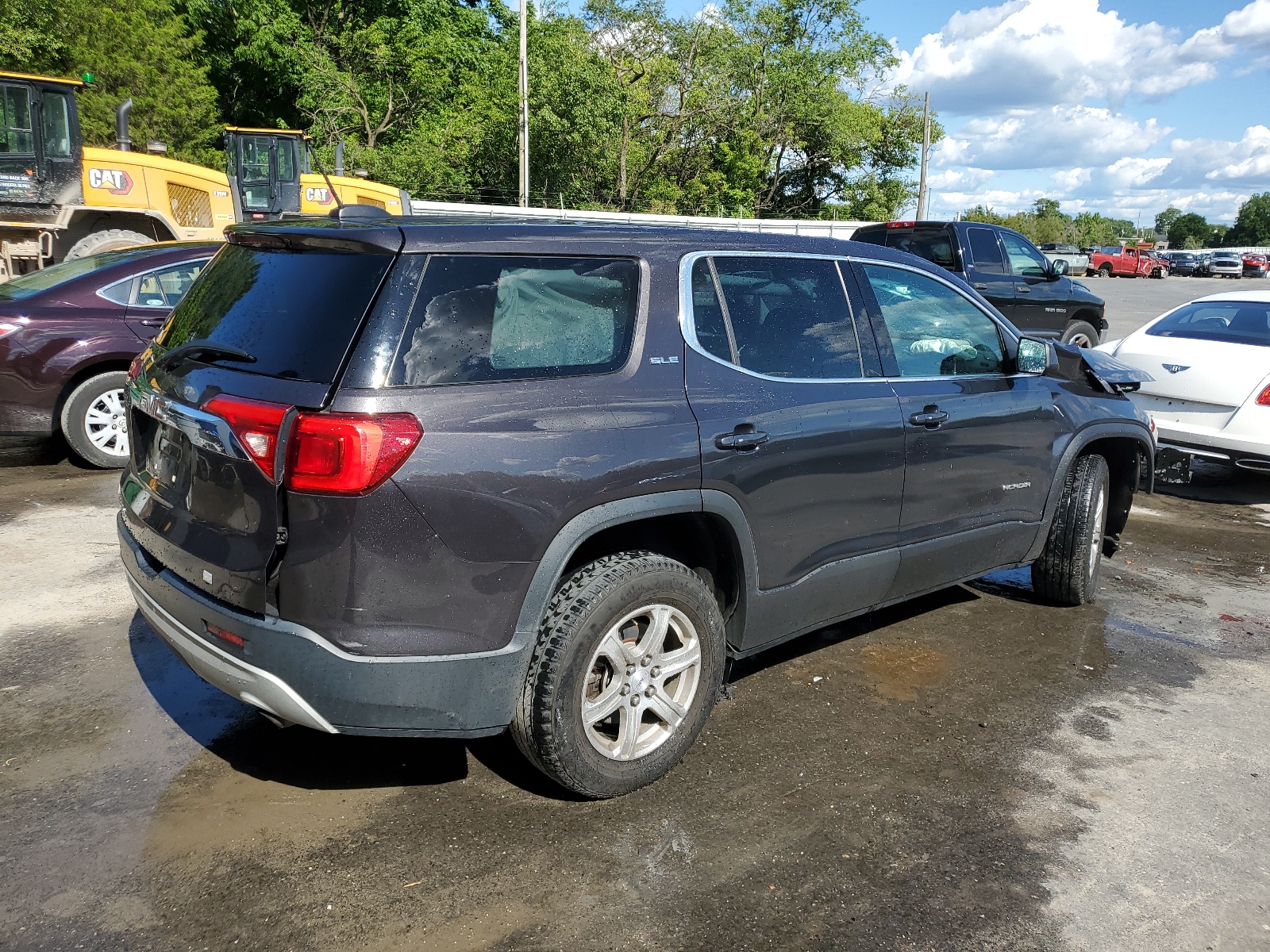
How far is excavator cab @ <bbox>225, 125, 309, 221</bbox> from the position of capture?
59.8 feet

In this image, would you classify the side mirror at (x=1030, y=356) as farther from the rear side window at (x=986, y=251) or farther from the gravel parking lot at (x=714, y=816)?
the rear side window at (x=986, y=251)

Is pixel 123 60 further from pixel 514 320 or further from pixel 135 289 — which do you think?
pixel 514 320

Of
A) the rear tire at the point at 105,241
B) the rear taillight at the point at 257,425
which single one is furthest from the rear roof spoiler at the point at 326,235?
the rear tire at the point at 105,241

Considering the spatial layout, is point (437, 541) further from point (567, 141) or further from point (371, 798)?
point (567, 141)

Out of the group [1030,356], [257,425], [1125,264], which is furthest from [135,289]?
[1125,264]

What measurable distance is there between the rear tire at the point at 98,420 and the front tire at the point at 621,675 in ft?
18.1

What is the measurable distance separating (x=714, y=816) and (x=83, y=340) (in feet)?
20.0

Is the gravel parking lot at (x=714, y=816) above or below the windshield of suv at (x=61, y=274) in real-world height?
below

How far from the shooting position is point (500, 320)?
10.2 feet

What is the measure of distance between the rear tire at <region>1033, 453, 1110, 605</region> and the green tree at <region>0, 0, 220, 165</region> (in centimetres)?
3003

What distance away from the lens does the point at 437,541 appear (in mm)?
2846

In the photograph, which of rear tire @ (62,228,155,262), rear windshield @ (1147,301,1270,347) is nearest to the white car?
rear windshield @ (1147,301,1270,347)

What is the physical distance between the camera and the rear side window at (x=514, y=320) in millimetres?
2939

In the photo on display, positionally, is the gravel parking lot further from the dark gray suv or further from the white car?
the white car
